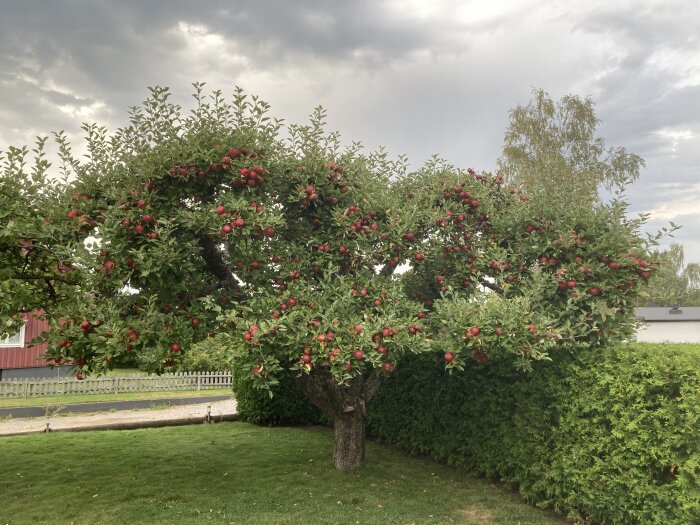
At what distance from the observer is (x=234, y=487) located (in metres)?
9.61

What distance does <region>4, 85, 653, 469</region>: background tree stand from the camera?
23.3 feet

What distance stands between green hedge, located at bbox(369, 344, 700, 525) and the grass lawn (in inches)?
708

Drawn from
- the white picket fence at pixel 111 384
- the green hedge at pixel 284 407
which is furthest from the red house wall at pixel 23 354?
the green hedge at pixel 284 407

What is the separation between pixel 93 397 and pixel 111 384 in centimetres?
188

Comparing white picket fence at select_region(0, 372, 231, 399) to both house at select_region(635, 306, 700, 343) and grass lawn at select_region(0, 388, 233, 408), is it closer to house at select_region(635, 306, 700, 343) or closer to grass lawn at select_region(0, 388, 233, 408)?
grass lawn at select_region(0, 388, 233, 408)

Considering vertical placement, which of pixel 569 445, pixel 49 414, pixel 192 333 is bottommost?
pixel 49 414

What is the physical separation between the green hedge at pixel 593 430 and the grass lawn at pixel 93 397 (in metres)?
18.0

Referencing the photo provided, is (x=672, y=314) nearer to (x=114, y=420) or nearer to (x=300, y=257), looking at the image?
(x=114, y=420)

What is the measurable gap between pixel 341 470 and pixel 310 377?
2.21 metres

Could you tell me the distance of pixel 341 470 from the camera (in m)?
10.5

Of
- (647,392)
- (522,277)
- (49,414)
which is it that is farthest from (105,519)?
(49,414)

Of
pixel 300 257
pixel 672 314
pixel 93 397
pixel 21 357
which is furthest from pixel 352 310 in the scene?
pixel 672 314

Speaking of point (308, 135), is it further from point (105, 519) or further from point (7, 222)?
point (105, 519)

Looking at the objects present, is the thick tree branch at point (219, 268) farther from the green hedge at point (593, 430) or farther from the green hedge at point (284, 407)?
the green hedge at point (284, 407)
